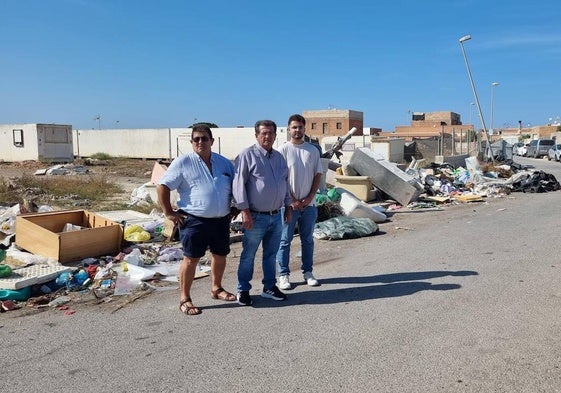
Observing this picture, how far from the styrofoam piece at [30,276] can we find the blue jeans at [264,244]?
2277 mm

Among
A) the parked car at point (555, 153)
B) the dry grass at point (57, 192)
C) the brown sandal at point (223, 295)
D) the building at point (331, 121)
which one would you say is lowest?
the brown sandal at point (223, 295)

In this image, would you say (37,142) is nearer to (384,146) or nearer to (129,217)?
(384,146)

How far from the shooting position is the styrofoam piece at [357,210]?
394 inches

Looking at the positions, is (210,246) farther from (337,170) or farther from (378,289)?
(337,170)

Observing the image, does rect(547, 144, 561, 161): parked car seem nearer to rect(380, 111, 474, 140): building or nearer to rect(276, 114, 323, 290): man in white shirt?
rect(276, 114, 323, 290): man in white shirt

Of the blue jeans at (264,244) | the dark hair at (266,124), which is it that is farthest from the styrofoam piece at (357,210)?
the dark hair at (266,124)

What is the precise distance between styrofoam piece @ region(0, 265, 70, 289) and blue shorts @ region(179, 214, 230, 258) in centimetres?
200

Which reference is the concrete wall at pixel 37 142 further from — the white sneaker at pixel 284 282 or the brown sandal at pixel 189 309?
the brown sandal at pixel 189 309

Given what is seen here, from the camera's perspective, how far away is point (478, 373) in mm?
3297

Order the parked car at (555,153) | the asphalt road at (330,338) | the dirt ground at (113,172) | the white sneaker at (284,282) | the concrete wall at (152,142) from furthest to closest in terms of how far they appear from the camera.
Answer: the parked car at (555,153), the concrete wall at (152,142), the dirt ground at (113,172), the white sneaker at (284,282), the asphalt road at (330,338)

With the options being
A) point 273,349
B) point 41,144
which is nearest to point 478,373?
point 273,349

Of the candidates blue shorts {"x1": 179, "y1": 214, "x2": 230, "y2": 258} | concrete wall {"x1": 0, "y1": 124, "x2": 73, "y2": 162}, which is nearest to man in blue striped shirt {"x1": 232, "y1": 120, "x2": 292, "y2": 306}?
blue shorts {"x1": 179, "y1": 214, "x2": 230, "y2": 258}

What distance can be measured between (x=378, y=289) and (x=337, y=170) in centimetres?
880

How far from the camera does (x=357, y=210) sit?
1005cm
